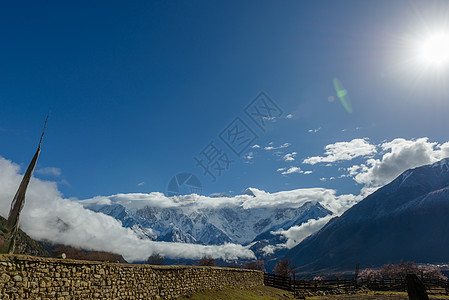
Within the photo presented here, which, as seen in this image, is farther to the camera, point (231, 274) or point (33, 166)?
point (231, 274)

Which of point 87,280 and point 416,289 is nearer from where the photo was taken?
point 416,289

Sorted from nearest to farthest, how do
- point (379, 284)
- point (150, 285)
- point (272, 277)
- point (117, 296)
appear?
1. point (117, 296)
2. point (150, 285)
3. point (272, 277)
4. point (379, 284)

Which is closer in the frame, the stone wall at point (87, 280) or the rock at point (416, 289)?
the rock at point (416, 289)

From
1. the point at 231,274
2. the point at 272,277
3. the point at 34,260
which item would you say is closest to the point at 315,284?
the point at 272,277

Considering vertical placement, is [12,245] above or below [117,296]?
above

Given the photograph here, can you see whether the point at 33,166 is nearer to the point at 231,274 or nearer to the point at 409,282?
the point at 409,282

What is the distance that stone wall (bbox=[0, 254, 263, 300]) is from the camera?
11422 mm

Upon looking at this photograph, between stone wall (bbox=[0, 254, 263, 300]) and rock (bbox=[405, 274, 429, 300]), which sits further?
stone wall (bbox=[0, 254, 263, 300])

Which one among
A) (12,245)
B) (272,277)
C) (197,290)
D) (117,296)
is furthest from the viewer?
(272,277)

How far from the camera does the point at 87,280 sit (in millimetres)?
14023

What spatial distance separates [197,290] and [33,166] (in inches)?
660

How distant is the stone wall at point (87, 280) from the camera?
37.5 ft

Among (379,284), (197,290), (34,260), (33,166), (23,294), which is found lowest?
(379,284)

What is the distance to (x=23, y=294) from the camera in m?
11.5
